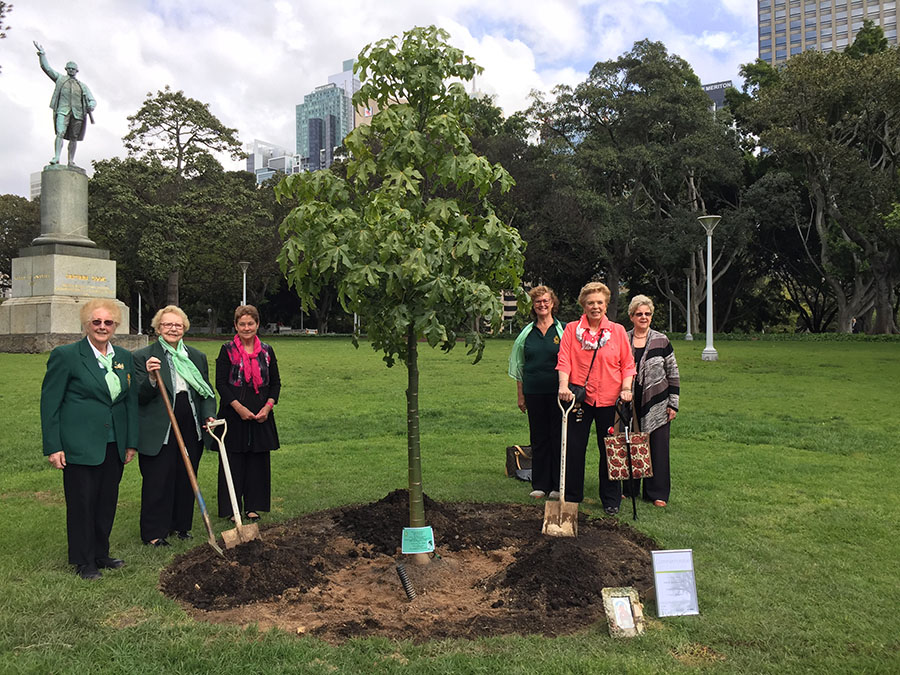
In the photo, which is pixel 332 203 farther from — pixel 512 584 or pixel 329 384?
pixel 329 384

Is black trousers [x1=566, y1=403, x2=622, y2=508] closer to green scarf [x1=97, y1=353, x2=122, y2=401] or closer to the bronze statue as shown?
green scarf [x1=97, y1=353, x2=122, y2=401]

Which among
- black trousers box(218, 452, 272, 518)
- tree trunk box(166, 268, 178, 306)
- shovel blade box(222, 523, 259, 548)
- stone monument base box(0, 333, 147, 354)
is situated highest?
tree trunk box(166, 268, 178, 306)

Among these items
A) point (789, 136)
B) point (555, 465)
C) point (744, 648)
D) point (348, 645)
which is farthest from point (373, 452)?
point (789, 136)

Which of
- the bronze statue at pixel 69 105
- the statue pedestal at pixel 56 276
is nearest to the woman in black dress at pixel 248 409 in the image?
the statue pedestal at pixel 56 276

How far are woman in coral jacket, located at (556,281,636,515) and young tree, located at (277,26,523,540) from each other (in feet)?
3.50

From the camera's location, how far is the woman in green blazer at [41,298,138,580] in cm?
450

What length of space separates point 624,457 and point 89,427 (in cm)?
392

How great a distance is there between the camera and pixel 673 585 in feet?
12.6

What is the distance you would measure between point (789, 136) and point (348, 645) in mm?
33755

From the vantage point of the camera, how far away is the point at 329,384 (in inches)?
634

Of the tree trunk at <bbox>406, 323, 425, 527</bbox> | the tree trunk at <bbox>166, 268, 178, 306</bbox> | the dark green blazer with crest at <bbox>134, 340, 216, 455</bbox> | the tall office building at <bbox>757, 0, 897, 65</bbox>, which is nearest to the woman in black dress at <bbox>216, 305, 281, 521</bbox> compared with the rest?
the dark green blazer with crest at <bbox>134, 340, 216, 455</bbox>

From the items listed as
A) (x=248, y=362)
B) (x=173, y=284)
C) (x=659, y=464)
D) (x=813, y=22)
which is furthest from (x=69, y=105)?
(x=813, y=22)

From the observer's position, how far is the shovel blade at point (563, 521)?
5.17 meters

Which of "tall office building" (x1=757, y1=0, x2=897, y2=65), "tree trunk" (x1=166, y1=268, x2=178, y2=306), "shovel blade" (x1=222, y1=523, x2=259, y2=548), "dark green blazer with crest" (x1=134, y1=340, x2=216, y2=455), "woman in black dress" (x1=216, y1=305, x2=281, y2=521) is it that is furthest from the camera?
"tall office building" (x1=757, y1=0, x2=897, y2=65)
